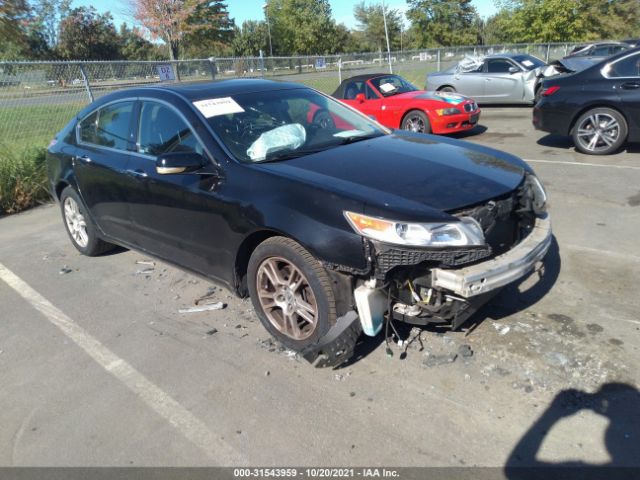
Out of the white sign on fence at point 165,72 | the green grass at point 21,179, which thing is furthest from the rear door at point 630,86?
the green grass at point 21,179

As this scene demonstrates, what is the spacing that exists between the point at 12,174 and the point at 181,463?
23.8 ft

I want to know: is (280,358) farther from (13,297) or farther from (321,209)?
(13,297)

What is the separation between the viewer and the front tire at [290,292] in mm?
3002

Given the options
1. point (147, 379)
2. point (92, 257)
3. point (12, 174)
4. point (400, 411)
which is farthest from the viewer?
point (12, 174)

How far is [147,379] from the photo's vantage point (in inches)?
129

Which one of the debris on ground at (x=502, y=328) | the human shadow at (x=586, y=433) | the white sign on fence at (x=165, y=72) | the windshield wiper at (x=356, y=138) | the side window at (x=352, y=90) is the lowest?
the human shadow at (x=586, y=433)

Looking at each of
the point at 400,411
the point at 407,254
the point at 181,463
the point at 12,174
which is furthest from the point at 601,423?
the point at 12,174

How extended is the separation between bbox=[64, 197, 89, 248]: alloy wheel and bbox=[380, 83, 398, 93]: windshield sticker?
7.30 metres

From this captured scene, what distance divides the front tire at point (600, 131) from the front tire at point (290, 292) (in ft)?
22.3

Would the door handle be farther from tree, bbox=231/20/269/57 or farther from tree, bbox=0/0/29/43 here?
tree, bbox=231/20/269/57

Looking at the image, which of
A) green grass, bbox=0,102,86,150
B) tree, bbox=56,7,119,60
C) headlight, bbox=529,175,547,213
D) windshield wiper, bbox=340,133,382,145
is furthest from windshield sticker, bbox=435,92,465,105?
tree, bbox=56,7,119,60

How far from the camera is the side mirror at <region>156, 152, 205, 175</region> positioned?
11.0 feet

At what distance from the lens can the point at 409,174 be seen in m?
3.24

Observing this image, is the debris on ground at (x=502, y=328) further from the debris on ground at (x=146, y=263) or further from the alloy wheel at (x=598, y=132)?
the alloy wheel at (x=598, y=132)
